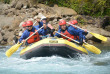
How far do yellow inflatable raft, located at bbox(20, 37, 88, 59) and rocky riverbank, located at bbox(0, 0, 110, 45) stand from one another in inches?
223

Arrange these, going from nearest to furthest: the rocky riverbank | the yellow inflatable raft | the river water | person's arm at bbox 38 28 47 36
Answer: the river water
the yellow inflatable raft
person's arm at bbox 38 28 47 36
the rocky riverbank

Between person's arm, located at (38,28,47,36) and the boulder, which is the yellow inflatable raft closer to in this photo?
person's arm, located at (38,28,47,36)

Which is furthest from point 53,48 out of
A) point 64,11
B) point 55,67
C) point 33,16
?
point 64,11

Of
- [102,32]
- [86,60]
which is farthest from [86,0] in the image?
[86,60]

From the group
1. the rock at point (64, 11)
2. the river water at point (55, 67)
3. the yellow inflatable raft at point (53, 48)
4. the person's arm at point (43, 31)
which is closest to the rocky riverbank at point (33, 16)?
the rock at point (64, 11)

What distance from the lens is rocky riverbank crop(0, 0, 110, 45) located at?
1298 cm

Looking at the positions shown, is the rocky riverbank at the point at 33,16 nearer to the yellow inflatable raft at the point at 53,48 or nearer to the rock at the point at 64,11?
the rock at the point at 64,11

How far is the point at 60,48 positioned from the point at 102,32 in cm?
667

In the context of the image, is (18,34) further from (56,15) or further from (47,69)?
(47,69)

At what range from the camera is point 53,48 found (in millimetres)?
6559

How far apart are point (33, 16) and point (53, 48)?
324 inches

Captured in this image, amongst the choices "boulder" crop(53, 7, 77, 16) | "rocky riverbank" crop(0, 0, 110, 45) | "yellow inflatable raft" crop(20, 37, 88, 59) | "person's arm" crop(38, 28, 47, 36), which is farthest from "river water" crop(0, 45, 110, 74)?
"boulder" crop(53, 7, 77, 16)

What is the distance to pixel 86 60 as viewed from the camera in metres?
7.23

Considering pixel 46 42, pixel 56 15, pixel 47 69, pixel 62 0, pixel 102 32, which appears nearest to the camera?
pixel 47 69
